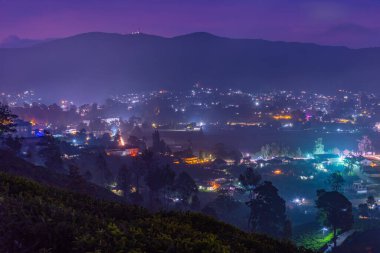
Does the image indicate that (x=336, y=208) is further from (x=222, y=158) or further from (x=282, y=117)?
(x=282, y=117)

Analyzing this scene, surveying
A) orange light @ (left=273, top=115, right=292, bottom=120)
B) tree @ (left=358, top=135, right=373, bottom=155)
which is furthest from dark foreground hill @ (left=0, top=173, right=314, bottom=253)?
orange light @ (left=273, top=115, right=292, bottom=120)

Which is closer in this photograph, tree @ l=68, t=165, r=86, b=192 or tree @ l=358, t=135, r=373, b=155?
tree @ l=68, t=165, r=86, b=192

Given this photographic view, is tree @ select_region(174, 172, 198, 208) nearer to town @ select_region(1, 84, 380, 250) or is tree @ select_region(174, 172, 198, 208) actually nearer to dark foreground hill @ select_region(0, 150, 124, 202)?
town @ select_region(1, 84, 380, 250)

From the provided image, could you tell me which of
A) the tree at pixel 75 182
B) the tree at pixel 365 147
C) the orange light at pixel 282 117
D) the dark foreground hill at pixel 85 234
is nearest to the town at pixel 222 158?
the tree at pixel 75 182

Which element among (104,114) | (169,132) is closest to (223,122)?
(169,132)

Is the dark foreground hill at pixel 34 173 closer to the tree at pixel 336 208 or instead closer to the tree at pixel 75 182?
the tree at pixel 75 182

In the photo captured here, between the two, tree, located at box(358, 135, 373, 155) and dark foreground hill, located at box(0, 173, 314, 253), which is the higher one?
dark foreground hill, located at box(0, 173, 314, 253)

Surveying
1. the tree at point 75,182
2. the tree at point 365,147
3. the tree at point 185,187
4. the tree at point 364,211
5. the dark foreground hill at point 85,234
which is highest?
the dark foreground hill at point 85,234

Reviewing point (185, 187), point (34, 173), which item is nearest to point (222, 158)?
point (185, 187)

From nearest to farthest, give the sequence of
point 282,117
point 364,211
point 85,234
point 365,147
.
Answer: point 85,234 → point 364,211 → point 365,147 → point 282,117

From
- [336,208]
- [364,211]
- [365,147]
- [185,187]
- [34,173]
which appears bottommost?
[365,147]

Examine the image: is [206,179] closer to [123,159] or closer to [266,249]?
[123,159]
